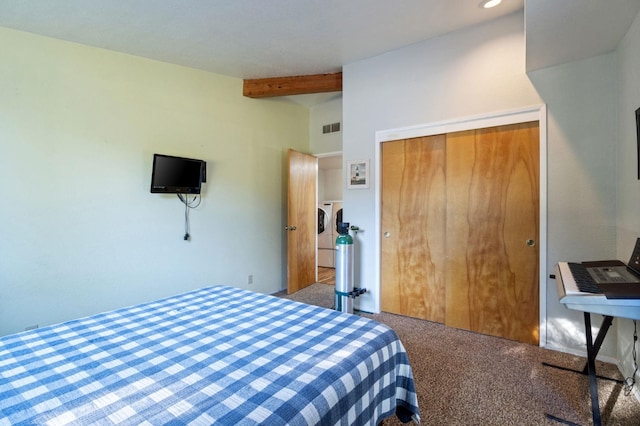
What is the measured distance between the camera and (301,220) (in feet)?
14.7

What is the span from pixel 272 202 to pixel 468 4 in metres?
3.09

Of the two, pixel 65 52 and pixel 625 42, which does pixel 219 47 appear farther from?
pixel 625 42

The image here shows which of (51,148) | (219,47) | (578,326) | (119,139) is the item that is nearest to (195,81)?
(219,47)

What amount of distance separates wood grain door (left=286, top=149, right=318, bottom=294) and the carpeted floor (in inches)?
77.8

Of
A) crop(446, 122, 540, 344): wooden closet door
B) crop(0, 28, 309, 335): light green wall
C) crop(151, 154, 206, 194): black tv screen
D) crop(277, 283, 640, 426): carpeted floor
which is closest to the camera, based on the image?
crop(277, 283, 640, 426): carpeted floor

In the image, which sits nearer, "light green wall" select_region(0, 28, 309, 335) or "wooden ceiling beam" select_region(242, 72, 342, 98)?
"light green wall" select_region(0, 28, 309, 335)

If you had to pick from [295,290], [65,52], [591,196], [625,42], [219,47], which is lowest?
[295,290]

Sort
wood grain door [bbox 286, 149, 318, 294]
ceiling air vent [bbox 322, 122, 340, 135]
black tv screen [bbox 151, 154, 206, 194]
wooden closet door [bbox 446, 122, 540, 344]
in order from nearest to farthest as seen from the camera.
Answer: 1. wooden closet door [bbox 446, 122, 540, 344]
2. black tv screen [bbox 151, 154, 206, 194]
3. wood grain door [bbox 286, 149, 318, 294]
4. ceiling air vent [bbox 322, 122, 340, 135]

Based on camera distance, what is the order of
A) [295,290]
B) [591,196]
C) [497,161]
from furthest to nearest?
1. [295,290]
2. [497,161]
3. [591,196]

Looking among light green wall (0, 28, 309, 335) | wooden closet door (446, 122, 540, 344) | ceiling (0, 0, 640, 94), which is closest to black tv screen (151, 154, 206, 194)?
light green wall (0, 28, 309, 335)

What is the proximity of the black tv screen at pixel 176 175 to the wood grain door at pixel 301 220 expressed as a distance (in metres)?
1.30

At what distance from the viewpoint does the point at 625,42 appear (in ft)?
6.72

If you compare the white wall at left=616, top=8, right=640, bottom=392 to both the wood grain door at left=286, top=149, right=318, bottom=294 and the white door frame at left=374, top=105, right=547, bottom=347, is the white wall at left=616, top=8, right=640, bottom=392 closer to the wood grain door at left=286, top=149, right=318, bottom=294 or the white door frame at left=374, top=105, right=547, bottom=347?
the white door frame at left=374, top=105, right=547, bottom=347

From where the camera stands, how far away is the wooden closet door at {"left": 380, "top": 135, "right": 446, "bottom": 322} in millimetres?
3090
